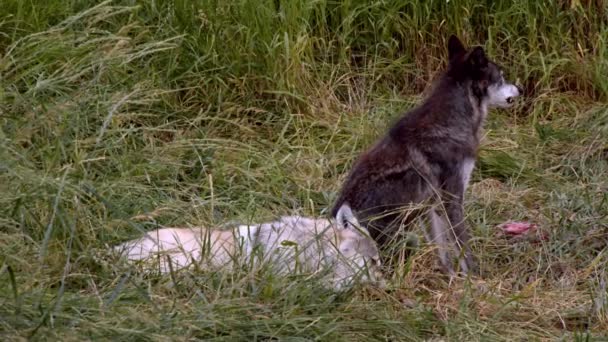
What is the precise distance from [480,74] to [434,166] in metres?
0.78

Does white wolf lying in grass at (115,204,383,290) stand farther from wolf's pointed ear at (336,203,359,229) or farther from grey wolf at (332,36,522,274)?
grey wolf at (332,36,522,274)

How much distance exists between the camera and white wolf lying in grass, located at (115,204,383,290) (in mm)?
4766

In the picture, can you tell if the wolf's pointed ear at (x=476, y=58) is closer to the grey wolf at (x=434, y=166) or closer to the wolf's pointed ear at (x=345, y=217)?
the grey wolf at (x=434, y=166)

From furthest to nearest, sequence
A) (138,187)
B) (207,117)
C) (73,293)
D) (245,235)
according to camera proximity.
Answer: (207,117)
(138,187)
(245,235)
(73,293)

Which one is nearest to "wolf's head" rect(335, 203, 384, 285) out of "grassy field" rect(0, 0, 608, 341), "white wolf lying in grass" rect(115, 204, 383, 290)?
"white wolf lying in grass" rect(115, 204, 383, 290)

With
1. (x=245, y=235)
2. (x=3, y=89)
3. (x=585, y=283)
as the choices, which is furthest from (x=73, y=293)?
(x=585, y=283)

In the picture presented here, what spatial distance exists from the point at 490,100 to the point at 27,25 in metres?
2.83

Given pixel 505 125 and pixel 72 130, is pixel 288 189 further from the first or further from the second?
pixel 505 125

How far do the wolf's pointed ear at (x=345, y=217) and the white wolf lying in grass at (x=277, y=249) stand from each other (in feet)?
0.17

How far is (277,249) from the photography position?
4.84m

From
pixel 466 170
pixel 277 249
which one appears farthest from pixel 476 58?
pixel 277 249

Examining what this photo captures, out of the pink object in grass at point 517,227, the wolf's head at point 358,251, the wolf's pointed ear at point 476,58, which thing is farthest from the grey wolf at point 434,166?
the pink object in grass at point 517,227

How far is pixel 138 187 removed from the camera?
5.82m

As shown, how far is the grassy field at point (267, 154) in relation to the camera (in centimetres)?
448
